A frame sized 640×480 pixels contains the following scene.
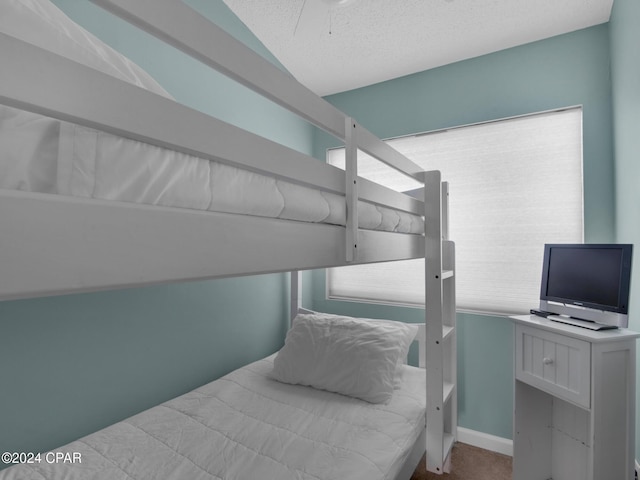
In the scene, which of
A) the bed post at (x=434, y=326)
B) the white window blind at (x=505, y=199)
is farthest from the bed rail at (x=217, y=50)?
the white window blind at (x=505, y=199)

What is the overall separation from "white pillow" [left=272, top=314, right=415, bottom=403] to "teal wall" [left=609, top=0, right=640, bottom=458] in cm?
113

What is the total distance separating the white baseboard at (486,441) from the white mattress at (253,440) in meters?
0.79

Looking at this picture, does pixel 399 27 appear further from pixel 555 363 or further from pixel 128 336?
pixel 128 336

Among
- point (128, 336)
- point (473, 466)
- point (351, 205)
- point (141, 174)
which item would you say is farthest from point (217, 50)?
point (473, 466)

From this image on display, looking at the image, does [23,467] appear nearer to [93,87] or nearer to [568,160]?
[93,87]

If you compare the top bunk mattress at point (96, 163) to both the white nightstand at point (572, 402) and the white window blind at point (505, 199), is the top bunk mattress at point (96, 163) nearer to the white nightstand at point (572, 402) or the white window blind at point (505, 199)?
the white nightstand at point (572, 402)

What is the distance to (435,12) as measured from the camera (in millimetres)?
1914

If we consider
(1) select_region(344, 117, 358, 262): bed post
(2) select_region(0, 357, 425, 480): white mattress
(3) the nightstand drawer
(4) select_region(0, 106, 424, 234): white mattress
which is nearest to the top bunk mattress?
(4) select_region(0, 106, 424, 234): white mattress

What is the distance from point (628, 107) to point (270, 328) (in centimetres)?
238

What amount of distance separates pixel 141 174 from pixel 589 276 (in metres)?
1.86

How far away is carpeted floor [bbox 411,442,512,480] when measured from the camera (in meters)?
1.86

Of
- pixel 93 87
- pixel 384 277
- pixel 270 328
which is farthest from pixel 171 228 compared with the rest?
pixel 384 277

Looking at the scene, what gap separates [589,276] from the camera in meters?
1.56

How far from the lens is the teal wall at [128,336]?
4.12ft
